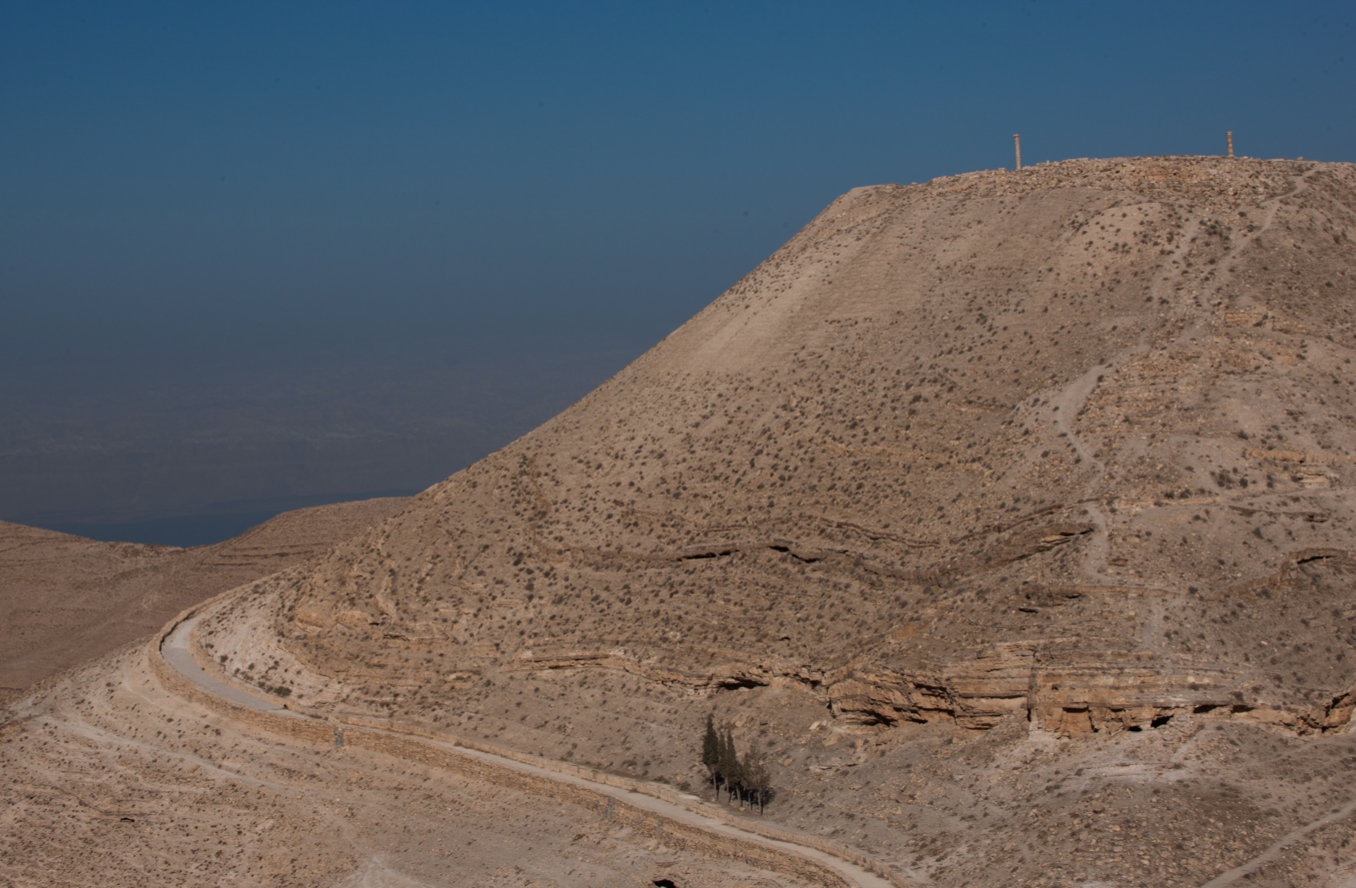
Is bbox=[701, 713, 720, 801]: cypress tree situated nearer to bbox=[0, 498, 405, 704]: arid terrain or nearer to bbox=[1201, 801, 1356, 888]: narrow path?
bbox=[1201, 801, 1356, 888]: narrow path

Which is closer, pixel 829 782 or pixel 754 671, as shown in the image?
pixel 829 782

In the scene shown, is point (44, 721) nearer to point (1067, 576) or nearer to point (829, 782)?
point (829, 782)

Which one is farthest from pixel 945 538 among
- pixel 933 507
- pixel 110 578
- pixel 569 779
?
pixel 110 578

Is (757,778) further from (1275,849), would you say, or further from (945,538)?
(1275,849)

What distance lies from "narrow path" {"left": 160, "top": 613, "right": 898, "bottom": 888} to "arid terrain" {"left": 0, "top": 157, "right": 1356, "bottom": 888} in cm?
46

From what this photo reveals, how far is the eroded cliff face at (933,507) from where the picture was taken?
23.7m

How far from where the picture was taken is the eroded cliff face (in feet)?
77.8

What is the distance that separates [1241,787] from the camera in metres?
20.1

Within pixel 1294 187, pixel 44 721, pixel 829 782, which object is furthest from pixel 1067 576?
pixel 44 721

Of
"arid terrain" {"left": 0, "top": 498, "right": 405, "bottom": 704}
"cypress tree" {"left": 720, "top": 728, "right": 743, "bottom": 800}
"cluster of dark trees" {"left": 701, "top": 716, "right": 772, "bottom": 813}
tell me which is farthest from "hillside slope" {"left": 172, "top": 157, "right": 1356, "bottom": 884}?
"arid terrain" {"left": 0, "top": 498, "right": 405, "bottom": 704}

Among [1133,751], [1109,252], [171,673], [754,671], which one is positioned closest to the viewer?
[1133,751]

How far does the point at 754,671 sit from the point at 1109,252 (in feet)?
46.3

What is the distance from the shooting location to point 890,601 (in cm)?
2750

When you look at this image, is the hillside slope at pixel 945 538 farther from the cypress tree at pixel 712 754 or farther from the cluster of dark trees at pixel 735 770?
the cypress tree at pixel 712 754
